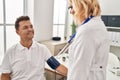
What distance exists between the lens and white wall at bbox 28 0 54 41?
8.90 ft

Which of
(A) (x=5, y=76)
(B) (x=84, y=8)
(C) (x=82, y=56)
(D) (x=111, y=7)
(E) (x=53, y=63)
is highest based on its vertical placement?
(D) (x=111, y=7)

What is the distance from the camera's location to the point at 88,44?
99 cm

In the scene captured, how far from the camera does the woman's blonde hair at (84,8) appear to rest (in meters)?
1.05

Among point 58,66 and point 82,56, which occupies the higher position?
point 82,56

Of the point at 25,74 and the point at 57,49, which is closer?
the point at 25,74

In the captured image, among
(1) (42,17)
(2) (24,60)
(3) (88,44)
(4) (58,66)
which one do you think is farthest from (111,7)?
(3) (88,44)

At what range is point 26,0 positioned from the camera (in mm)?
2752

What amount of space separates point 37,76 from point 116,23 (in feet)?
5.83

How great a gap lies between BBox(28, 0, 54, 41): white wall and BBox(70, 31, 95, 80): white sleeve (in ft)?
6.02

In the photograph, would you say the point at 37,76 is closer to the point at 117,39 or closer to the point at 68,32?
the point at 117,39

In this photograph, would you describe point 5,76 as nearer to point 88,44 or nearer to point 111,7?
point 88,44

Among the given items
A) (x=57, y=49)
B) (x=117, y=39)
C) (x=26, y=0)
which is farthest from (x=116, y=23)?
(x=26, y=0)

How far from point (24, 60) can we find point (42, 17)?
4.47ft

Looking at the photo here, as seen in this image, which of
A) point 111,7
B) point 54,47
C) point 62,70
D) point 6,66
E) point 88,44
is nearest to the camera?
point 88,44
